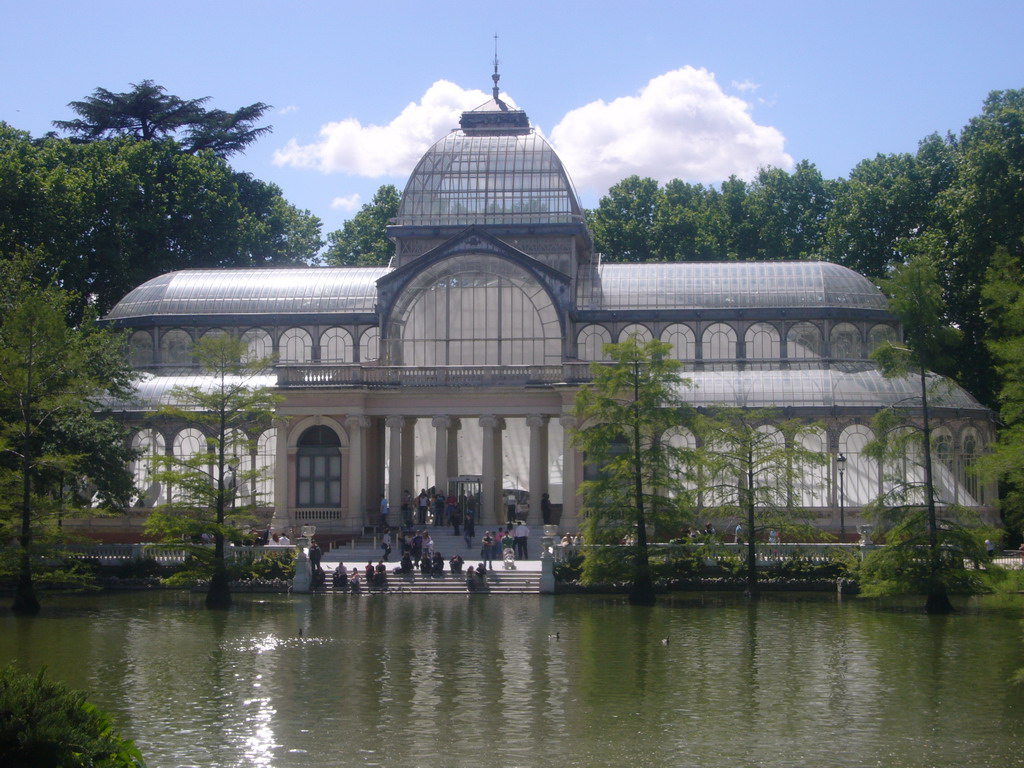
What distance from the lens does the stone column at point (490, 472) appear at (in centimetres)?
6203

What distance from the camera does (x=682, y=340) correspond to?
67250mm

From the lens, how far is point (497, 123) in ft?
240

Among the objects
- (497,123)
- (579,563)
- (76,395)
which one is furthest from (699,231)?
(76,395)

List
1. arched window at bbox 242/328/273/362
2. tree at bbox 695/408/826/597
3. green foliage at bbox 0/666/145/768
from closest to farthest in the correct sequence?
green foliage at bbox 0/666/145/768 → tree at bbox 695/408/826/597 → arched window at bbox 242/328/273/362

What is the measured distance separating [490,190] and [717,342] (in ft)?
45.0

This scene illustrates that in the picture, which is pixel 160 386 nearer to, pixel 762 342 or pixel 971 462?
pixel 762 342

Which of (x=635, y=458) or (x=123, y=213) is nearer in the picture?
(x=635, y=458)

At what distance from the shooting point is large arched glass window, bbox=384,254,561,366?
215 ft

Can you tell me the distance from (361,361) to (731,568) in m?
26.4

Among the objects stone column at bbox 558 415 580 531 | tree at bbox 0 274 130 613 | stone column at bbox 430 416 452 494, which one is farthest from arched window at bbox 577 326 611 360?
tree at bbox 0 274 130 613

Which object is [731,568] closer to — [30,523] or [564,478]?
[564,478]

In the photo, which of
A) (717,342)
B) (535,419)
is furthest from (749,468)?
(717,342)

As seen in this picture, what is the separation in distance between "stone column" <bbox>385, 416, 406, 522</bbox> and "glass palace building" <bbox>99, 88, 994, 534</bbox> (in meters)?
0.08

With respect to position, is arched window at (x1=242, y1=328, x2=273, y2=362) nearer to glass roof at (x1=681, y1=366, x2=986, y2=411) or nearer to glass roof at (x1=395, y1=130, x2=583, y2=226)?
glass roof at (x1=395, y1=130, x2=583, y2=226)
